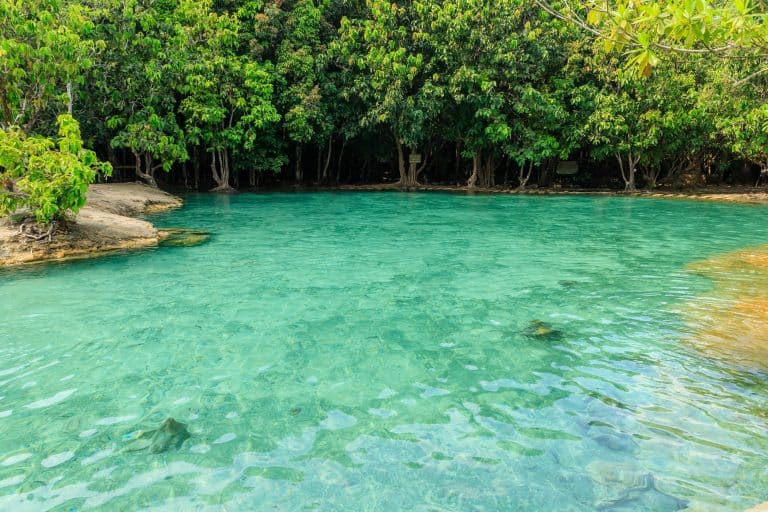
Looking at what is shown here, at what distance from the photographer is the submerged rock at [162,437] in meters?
3.95

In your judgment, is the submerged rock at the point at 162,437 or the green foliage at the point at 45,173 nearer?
the submerged rock at the point at 162,437

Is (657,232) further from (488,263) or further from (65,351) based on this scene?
(65,351)

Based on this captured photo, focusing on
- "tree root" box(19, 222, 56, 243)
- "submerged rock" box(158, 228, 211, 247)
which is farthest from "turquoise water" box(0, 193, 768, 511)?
"submerged rock" box(158, 228, 211, 247)

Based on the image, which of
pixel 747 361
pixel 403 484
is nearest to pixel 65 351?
pixel 403 484

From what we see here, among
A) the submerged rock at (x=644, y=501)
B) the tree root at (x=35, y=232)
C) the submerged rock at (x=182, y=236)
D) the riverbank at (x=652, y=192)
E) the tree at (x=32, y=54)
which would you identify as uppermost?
the tree at (x=32, y=54)

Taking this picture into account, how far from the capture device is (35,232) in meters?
10.6

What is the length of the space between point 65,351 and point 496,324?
4977 mm

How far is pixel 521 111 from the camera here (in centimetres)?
2627

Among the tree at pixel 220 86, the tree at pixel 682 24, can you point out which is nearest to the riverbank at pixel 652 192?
the tree at pixel 220 86

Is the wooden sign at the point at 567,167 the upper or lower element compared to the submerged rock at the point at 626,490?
upper

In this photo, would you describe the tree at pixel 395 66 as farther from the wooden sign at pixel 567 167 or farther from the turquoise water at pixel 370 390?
the turquoise water at pixel 370 390

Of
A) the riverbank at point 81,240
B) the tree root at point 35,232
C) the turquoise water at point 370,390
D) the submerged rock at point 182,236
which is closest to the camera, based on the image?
the turquoise water at point 370,390

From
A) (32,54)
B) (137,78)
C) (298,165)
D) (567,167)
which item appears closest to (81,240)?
(32,54)

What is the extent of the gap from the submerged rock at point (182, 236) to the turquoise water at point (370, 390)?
2485 mm
